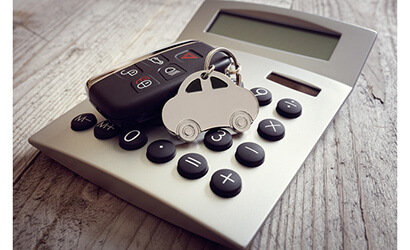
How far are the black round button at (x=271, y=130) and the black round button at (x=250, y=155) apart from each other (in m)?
0.02

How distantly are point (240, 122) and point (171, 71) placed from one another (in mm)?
73

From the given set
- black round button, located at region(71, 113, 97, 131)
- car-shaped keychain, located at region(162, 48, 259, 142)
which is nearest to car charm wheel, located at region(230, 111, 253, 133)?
car-shaped keychain, located at region(162, 48, 259, 142)

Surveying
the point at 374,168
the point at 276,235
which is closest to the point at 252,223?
the point at 276,235

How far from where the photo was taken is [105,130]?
309mm

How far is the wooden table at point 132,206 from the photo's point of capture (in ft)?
0.89

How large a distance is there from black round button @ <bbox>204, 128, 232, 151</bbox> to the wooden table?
0.06 metres

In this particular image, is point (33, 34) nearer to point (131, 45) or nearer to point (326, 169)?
point (131, 45)

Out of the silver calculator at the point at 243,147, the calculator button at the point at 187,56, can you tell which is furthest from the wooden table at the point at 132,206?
the calculator button at the point at 187,56

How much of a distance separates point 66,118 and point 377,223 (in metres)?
0.28

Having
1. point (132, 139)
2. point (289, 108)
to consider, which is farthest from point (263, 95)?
point (132, 139)

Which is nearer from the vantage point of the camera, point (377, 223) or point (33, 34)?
point (377, 223)

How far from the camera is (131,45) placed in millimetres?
493

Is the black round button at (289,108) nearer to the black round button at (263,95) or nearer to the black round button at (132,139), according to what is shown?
the black round button at (263,95)

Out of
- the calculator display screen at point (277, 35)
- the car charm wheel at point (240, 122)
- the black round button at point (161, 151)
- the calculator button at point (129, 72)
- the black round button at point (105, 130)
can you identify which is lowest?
the black round button at point (105, 130)
